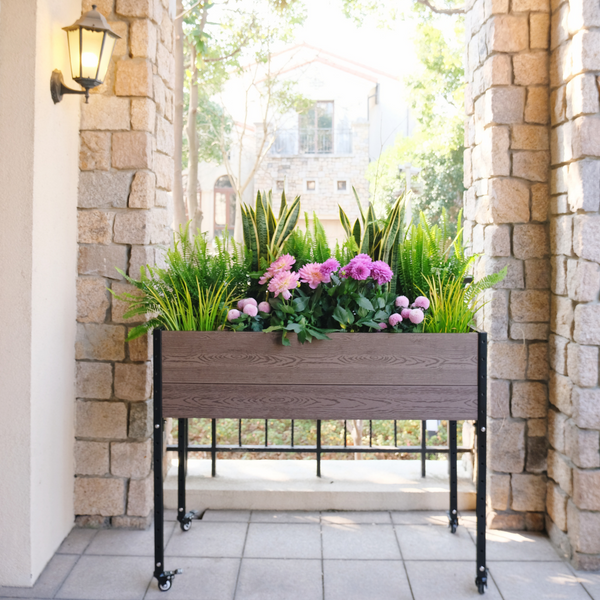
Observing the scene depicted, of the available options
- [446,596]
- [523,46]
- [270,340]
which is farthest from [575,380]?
[523,46]

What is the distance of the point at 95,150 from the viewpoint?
258 cm

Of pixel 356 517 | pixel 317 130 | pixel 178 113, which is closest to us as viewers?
pixel 356 517

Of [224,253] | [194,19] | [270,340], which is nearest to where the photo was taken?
[270,340]

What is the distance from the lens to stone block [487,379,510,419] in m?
2.58

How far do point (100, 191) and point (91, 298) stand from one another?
0.48m

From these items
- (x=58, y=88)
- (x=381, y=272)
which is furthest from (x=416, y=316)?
(x=58, y=88)

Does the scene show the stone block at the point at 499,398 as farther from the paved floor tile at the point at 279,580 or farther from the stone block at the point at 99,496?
the stone block at the point at 99,496

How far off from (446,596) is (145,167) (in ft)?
6.96

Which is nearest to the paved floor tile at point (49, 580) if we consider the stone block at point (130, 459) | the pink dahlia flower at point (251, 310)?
the stone block at point (130, 459)

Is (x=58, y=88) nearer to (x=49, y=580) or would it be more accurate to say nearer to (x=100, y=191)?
(x=100, y=191)

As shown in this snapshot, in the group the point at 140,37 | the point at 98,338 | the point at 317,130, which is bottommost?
the point at 98,338

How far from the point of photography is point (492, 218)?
101 inches

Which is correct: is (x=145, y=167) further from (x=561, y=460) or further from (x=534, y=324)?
(x=561, y=460)

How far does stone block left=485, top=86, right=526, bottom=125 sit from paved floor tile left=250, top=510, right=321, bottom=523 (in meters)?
1.99
